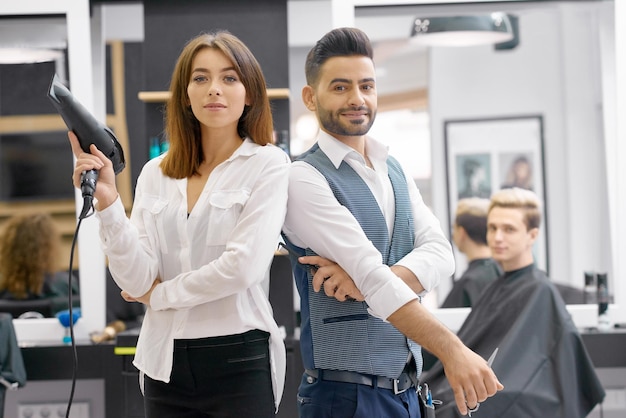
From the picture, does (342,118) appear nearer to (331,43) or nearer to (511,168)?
(331,43)

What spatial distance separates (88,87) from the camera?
429cm

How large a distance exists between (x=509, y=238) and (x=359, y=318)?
86.1 inches

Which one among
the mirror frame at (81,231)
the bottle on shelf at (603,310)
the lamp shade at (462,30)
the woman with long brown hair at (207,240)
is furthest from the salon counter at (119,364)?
the woman with long brown hair at (207,240)

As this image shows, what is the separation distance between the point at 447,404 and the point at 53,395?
2.17 metres

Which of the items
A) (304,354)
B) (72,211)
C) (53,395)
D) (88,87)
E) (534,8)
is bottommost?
(53,395)

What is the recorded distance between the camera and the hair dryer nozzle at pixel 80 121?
1960 mm

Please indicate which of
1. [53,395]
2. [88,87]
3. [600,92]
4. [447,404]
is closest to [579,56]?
[600,92]

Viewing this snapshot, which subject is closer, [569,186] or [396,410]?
[396,410]

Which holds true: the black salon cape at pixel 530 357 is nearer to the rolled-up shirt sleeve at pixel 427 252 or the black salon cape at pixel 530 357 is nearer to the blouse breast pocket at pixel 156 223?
the rolled-up shirt sleeve at pixel 427 252

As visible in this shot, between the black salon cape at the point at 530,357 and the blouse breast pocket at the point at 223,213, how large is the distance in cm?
180

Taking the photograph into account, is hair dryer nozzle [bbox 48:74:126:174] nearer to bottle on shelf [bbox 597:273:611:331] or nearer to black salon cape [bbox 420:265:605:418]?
black salon cape [bbox 420:265:605:418]

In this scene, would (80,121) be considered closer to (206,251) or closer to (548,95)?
(206,251)

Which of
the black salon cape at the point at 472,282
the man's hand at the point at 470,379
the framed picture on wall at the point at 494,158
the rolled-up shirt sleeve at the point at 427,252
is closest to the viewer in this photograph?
the man's hand at the point at 470,379

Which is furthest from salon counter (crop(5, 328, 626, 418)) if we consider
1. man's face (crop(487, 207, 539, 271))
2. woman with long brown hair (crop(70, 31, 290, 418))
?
woman with long brown hair (crop(70, 31, 290, 418))
